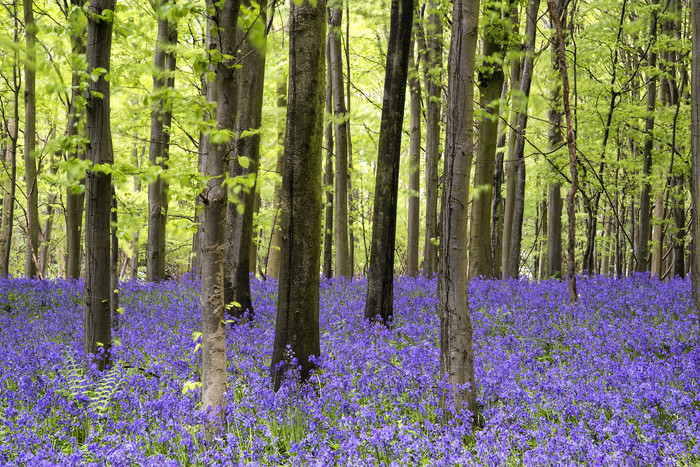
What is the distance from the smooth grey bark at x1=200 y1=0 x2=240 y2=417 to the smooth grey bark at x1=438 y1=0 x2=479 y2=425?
190 centimetres

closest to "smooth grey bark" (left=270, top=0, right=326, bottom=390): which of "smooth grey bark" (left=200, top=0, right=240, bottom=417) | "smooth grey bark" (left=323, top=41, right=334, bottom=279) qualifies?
"smooth grey bark" (left=200, top=0, right=240, bottom=417)

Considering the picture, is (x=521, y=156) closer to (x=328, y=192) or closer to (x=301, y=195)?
(x=328, y=192)

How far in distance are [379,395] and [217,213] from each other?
2325 millimetres

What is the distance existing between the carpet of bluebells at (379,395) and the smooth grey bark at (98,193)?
399 millimetres

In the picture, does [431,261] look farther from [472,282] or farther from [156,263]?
[156,263]

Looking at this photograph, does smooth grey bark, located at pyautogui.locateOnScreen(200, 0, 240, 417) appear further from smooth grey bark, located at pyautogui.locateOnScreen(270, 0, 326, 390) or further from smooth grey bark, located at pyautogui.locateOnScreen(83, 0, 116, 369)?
smooth grey bark, located at pyautogui.locateOnScreen(83, 0, 116, 369)

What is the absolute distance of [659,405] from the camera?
4.25m

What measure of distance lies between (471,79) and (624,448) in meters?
3.14

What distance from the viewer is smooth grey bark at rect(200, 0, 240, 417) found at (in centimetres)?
397

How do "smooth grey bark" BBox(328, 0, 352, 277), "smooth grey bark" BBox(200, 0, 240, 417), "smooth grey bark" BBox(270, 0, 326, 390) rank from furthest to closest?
"smooth grey bark" BBox(328, 0, 352, 277)
"smooth grey bark" BBox(270, 0, 326, 390)
"smooth grey bark" BBox(200, 0, 240, 417)

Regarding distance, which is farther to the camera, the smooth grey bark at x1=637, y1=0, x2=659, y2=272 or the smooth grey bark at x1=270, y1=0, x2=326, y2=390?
the smooth grey bark at x1=637, y1=0, x2=659, y2=272

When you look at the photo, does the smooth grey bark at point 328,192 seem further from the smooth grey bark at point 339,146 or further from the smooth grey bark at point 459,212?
the smooth grey bark at point 459,212

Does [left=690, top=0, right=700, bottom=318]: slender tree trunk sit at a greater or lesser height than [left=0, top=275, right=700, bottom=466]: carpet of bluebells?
greater

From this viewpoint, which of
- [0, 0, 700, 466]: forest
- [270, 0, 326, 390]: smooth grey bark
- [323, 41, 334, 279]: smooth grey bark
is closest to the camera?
[0, 0, 700, 466]: forest
